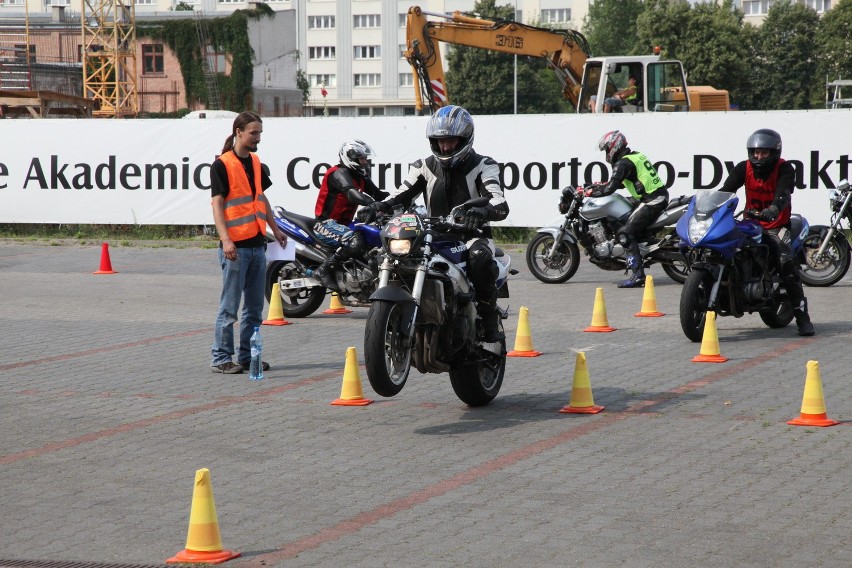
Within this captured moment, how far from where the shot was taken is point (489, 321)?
8180 mm

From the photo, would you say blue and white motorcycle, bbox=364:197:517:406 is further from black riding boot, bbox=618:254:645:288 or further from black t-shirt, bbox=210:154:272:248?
black riding boot, bbox=618:254:645:288

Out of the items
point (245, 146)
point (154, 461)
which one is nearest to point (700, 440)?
point (154, 461)

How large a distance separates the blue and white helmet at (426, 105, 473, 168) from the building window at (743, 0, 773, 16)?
104 meters

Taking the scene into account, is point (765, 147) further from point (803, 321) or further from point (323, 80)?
point (323, 80)

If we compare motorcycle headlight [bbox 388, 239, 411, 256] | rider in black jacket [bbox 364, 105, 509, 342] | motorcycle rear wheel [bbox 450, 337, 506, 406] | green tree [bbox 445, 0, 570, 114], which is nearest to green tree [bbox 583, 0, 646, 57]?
green tree [bbox 445, 0, 570, 114]

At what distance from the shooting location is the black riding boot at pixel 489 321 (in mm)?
8172

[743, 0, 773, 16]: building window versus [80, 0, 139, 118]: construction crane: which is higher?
[743, 0, 773, 16]: building window

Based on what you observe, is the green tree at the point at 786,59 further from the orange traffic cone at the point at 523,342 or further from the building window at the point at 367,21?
the orange traffic cone at the point at 523,342

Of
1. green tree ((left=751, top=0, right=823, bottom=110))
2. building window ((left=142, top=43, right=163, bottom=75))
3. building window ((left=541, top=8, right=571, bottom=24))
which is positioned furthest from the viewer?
building window ((left=541, top=8, right=571, bottom=24))

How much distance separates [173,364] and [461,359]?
10.9 ft

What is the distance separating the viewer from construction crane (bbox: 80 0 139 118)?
75.7m

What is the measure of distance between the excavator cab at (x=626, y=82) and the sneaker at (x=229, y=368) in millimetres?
20122

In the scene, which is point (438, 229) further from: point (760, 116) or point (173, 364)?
point (760, 116)

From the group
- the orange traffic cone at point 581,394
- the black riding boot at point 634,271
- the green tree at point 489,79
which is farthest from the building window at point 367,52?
the orange traffic cone at point 581,394
